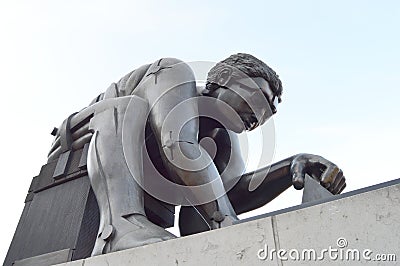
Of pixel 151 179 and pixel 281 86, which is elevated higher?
pixel 281 86

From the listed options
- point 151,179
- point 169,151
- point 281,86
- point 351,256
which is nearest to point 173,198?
point 151,179

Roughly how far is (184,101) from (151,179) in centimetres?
39

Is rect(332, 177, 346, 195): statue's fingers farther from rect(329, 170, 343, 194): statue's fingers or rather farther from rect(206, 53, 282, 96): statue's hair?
rect(206, 53, 282, 96): statue's hair

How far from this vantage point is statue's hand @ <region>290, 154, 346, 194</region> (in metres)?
1.52

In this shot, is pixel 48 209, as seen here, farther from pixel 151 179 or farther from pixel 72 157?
pixel 151 179

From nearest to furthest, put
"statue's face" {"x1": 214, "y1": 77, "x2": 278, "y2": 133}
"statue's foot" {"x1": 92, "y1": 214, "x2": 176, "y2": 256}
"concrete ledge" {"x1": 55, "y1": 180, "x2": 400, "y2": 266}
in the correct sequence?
"concrete ledge" {"x1": 55, "y1": 180, "x2": 400, "y2": 266}
"statue's foot" {"x1": 92, "y1": 214, "x2": 176, "y2": 256}
"statue's face" {"x1": 214, "y1": 77, "x2": 278, "y2": 133}

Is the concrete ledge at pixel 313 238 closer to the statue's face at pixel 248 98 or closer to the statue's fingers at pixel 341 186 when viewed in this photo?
the statue's fingers at pixel 341 186

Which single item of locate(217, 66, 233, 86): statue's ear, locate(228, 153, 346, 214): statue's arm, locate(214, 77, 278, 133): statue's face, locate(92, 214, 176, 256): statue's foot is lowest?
locate(92, 214, 176, 256): statue's foot

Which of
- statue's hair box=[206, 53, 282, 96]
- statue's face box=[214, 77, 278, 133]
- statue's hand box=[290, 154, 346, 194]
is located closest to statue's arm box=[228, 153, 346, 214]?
statue's hand box=[290, 154, 346, 194]

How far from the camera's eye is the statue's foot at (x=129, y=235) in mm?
1246

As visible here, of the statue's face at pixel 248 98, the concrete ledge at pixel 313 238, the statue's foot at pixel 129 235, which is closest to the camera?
the concrete ledge at pixel 313 238

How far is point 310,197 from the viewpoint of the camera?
4.15 feet

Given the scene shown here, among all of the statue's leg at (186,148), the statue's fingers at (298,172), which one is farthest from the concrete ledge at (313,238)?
the statue's fingers at (298,172)

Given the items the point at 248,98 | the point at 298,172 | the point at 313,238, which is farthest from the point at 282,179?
the point at 313,238
